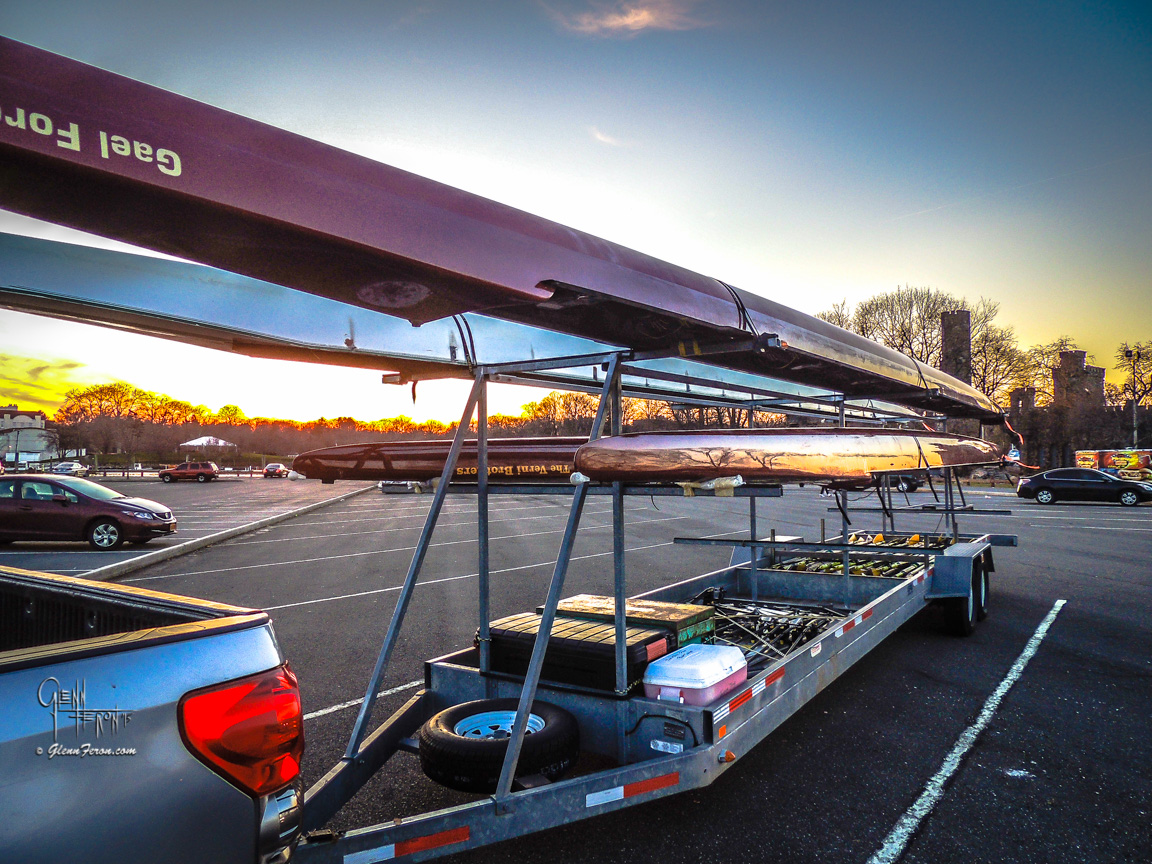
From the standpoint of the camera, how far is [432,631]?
736 cm

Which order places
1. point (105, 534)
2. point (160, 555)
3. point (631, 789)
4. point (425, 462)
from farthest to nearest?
point (105, 534), point (160, 555), point (425, 462), point (631, 789)

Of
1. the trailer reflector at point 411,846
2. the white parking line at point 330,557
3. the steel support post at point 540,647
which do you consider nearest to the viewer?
the trailer reflector at point 411,846

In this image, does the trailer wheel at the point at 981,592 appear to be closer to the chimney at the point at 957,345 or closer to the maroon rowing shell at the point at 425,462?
the maroon rowing shell at the point at 425,462

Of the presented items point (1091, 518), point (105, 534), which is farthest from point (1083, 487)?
point (105, 534)

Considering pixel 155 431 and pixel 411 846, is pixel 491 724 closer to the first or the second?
pixel 411 846

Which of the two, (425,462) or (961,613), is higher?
(425,462)

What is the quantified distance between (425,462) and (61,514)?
516 inches

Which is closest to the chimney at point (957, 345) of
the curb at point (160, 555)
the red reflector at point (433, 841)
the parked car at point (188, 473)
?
the curb at point (160, 555)

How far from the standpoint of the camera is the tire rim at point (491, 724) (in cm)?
338

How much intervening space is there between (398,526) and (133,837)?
18261 mm

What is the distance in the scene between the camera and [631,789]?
2.97 meters

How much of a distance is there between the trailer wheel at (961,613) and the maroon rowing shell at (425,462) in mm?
4691

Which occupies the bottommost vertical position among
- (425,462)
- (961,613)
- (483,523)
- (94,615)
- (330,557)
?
(330,557)

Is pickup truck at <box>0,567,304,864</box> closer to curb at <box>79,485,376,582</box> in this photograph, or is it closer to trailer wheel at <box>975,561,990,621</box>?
curb at <box>79,485,376,582</box>
